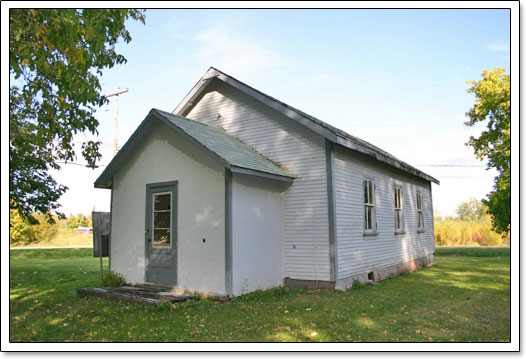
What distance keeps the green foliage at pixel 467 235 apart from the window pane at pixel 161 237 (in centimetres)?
2567

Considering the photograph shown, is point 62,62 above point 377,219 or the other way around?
above

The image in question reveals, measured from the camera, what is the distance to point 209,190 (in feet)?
31.2

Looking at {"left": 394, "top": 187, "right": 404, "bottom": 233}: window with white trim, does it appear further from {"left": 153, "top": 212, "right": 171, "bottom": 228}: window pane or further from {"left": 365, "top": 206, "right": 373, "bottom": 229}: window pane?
{"left": 153, "top": 212, "right": 171, "bottom": 228}: window pane

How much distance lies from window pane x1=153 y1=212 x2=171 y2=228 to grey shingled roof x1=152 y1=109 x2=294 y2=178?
7.00 feet

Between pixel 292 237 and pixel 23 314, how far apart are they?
6176 millimetres

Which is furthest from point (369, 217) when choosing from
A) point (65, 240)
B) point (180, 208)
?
point (65, 240)

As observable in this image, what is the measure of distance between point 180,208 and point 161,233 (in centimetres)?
93

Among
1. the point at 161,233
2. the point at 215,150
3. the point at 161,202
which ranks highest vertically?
the point at 215,150

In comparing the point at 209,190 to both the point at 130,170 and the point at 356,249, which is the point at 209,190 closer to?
the point at 130,170

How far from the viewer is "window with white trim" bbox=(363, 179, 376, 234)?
1228cm

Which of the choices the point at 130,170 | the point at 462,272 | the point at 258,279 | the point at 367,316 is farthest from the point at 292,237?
the point at 462,272

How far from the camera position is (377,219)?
42.0 ft

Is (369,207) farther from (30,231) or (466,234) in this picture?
(30,231)

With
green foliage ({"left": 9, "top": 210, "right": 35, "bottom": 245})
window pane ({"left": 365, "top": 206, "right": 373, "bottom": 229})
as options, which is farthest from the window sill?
green foliage ({"left": 9, "top": 210, "right": 35, "bottom": 245})
